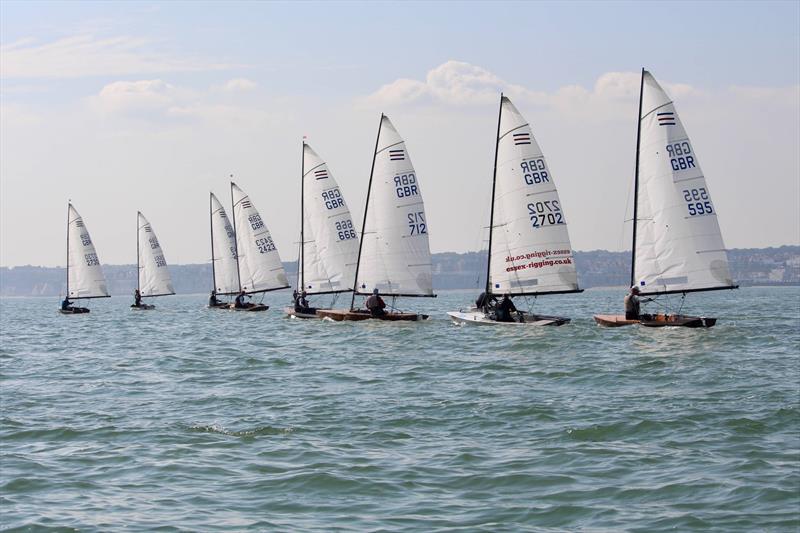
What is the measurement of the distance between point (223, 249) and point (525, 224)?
38.5 meters

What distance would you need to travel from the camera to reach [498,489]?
13188 mm

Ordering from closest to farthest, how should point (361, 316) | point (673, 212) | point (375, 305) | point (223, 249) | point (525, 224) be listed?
point (673, 212) → point (525, 224) → point (375, 305) → point (361, 316) → point (223, 249)

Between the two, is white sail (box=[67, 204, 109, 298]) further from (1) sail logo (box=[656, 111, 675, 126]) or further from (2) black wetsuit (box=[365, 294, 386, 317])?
(1) sail logo (box=[656, 111, 675, 126])

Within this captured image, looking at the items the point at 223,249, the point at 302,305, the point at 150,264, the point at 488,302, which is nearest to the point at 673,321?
the point at 488,302

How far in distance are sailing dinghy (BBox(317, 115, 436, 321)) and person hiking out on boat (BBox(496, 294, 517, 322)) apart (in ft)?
16.1

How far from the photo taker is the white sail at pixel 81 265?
7862cm

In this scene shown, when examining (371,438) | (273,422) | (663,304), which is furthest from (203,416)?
(663,304)

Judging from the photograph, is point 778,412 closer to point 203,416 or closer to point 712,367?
point 712,367

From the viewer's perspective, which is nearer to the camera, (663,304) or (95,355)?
(95,355)

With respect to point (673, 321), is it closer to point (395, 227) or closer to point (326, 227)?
point (395, 227)

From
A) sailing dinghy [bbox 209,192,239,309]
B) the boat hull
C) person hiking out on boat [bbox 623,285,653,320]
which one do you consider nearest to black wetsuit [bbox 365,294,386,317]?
the boat hull

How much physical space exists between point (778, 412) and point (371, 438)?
6650 millimetres

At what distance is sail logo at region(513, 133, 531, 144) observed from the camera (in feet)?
132

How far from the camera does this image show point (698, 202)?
37.4 m
